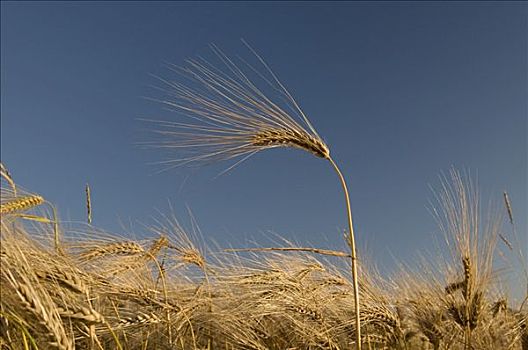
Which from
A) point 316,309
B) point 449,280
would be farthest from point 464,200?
point 316,309

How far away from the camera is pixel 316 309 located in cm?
280

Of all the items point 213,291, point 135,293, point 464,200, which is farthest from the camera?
point 213,291

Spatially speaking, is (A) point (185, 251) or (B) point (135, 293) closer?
(B) point (135, 293)

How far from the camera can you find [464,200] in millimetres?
2881

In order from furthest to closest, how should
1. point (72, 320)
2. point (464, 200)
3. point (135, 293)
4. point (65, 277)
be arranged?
1. point (464, 200)
2. point (135, 293)
3. point (65, 277)
4. point (72, 320)

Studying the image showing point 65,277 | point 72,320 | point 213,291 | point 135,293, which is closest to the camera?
point 72,320

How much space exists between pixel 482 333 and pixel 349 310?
2.05ft

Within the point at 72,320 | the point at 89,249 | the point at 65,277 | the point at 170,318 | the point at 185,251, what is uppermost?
the point at 185,251

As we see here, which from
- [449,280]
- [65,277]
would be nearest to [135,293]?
[65,277]

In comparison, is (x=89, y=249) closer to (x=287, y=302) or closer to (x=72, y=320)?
(x=287, y=302)

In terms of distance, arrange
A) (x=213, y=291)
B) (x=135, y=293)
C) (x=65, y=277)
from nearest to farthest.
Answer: (x=65, y=277), (x=135, y=293), (x=213, y=291)

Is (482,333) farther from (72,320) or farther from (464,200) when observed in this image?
(72,320)

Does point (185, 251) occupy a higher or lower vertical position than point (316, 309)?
higher

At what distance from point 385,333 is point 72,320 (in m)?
1.72
